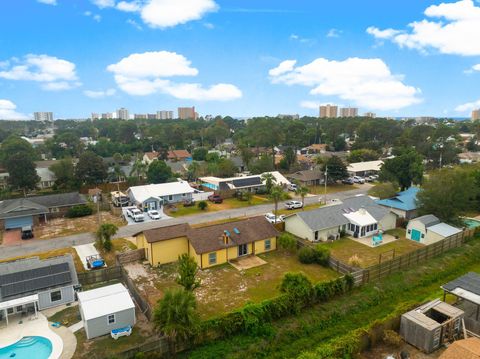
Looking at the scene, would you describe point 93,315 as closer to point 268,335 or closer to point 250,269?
point 268,335

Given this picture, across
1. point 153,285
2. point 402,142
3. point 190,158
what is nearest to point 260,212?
point 153,285

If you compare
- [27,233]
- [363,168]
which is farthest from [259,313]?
[363,168]

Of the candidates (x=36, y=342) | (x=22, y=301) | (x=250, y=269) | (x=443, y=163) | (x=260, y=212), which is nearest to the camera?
(x=36, y=342)

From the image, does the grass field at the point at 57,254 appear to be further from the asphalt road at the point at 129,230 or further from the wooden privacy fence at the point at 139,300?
the wooden privacy fence at the point at 139,300

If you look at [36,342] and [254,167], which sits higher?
[254,167]

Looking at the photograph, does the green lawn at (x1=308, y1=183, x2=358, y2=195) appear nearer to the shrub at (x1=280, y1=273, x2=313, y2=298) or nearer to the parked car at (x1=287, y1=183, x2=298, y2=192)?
the parked car at (x1=287, y1=183, x2=298, y2=192)

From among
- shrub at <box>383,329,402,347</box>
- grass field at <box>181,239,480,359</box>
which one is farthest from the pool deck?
shrub at <box>383,329,402,347</box>
